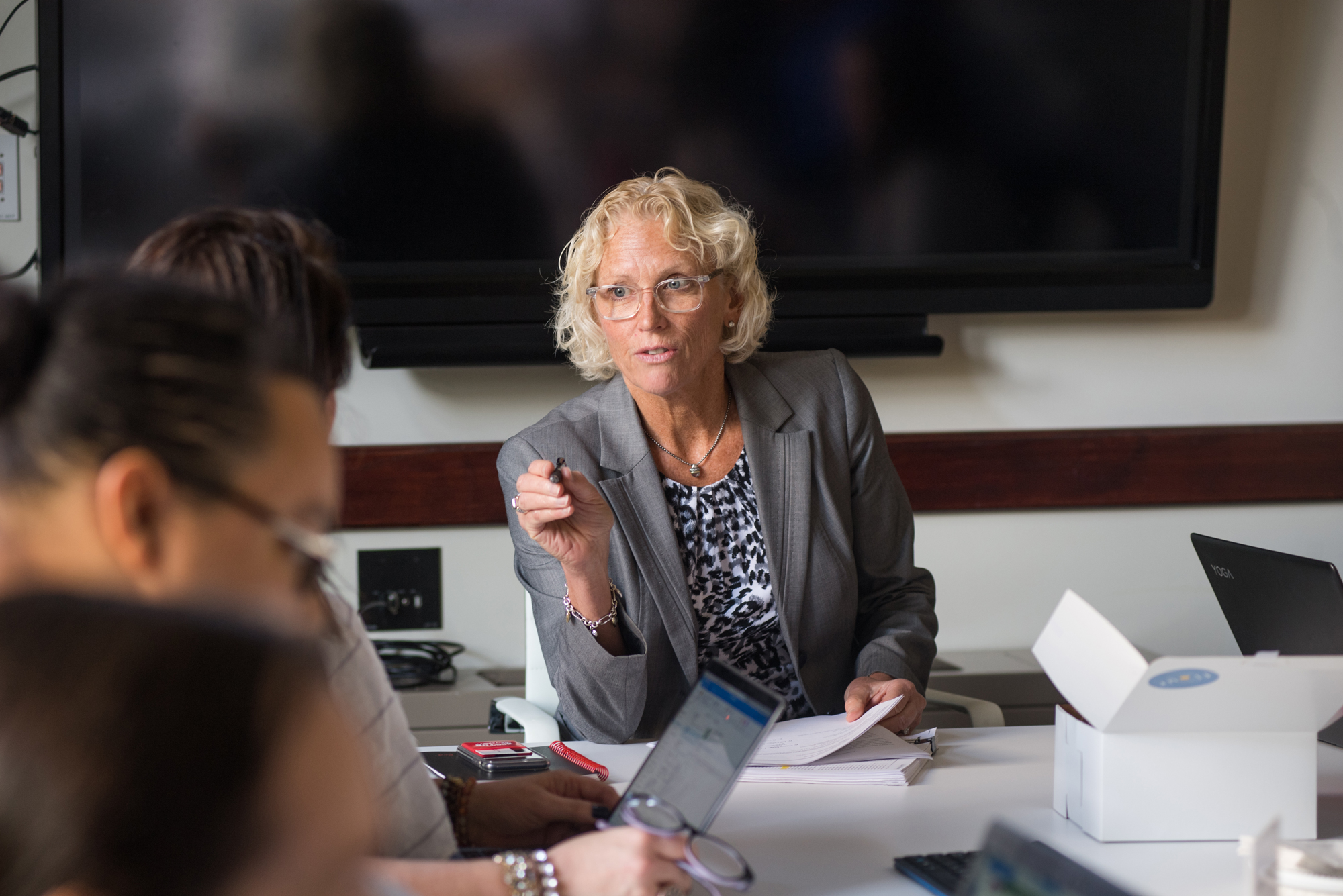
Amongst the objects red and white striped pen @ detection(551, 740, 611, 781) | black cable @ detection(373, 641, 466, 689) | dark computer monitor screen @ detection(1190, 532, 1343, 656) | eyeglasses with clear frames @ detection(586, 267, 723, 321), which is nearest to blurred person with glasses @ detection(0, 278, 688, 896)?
red and white striped pen @ detection(551, 740, 611, 781)

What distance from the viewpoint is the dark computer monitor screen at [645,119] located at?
233 centimetres

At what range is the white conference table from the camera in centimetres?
103

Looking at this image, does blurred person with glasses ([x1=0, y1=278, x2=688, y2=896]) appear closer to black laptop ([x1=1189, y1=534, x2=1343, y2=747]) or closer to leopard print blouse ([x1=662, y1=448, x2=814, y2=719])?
black laptop ([x1=1189, y1=534, x2=1343, y2=747])

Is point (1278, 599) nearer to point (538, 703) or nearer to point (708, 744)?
point (708, 744)

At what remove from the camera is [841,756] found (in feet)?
4.43

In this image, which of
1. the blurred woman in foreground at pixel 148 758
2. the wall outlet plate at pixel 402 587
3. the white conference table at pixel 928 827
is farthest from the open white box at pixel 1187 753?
the wall outlet plate at pixel 402 587

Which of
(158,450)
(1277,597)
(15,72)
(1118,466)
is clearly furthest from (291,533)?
(1118,466)

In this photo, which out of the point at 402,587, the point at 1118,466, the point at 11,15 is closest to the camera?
the point at 11,15

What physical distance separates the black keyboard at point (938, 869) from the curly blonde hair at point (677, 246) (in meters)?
1.07

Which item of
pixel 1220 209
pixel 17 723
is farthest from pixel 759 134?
pixel 17 723

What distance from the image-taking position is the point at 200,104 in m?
2.34

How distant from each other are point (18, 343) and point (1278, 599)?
1314 millimetres

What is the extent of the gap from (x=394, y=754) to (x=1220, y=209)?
238 cm

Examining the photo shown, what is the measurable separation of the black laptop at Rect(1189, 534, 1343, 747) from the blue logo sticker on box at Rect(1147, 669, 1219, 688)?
18 centimetres
